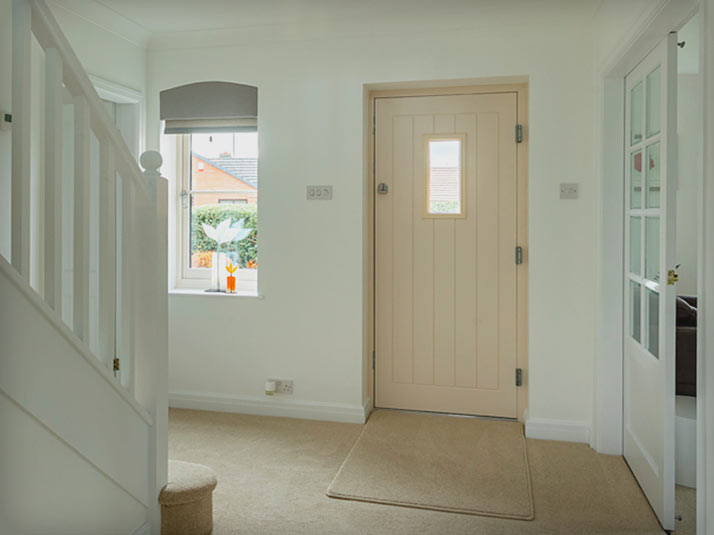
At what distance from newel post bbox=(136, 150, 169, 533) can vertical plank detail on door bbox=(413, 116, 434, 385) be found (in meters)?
1.84

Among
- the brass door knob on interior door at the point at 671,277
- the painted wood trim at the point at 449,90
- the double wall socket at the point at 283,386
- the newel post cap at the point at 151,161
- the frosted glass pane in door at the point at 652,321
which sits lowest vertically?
the double wall socket at the point at 283,386

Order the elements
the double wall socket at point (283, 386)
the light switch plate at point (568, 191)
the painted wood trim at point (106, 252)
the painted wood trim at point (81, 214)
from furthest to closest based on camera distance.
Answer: the double wall socket at point (283, 386) < the light switch plate at point (568, 191) < the painted wood trim at point (106, 252) < the painted wood trim at point (81, 214)

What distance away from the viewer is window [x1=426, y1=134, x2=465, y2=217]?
3.50 m

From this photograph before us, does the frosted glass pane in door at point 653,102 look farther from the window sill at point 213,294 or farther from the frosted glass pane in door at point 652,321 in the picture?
the window sill at point 213,294

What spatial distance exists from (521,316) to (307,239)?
1391mm

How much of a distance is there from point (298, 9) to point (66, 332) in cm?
230

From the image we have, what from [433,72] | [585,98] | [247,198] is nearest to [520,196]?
[585,98]

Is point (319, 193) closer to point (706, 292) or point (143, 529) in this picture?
point (143, 529)

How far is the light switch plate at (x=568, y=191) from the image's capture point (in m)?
3.18

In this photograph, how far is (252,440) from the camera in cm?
321

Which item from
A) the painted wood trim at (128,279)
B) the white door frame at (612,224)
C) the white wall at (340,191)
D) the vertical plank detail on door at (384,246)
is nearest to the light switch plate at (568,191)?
the white wall at (340,191)

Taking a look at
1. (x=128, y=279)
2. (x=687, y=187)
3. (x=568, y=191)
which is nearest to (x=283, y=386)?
(x=128, y=279)

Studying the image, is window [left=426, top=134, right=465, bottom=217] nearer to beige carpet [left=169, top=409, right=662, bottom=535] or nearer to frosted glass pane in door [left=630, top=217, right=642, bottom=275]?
frosted glass pane in door [left=630, top=217, right=642, bottom=275]

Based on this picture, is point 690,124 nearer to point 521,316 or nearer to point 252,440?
point 521,316
